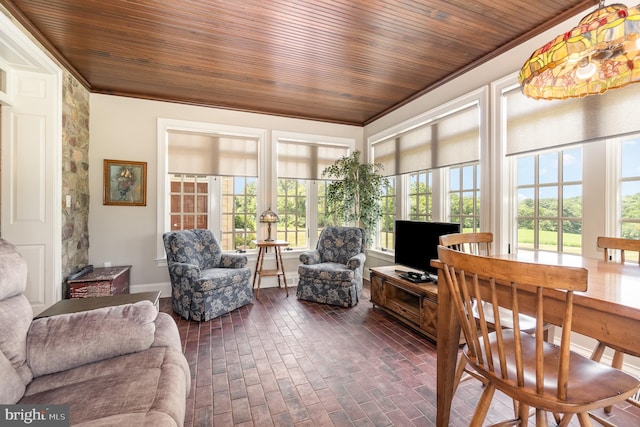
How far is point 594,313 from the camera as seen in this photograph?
1.03m

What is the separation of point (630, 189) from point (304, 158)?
3.74 meters

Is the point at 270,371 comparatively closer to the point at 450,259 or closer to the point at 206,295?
the point at 206,295

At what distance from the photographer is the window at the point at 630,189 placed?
2.02 meters

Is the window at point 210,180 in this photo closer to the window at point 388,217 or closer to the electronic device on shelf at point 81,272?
the electronic device on shelf at point 81,272

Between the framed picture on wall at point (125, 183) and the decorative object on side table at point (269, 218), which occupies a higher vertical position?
the framed picture on wall at point (125, 183)

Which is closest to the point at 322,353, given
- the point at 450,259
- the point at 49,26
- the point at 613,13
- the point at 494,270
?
the point at 450,259

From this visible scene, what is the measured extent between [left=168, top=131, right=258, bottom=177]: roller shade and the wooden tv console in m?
2.50

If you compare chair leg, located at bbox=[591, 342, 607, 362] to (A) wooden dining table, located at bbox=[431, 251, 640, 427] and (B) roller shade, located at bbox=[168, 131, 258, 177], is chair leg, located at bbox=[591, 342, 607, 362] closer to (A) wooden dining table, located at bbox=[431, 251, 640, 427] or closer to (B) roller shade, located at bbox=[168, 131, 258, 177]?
(A) wooden dining table, located at bbox=[431, 251, 640, 427]

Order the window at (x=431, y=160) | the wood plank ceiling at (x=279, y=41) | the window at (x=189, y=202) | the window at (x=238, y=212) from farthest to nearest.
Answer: the window at (x=238, y=212) < the window at (x=189, y=202) < the window at (x=431, y=160) < the wood plank ceiling at (x=279, y=41)

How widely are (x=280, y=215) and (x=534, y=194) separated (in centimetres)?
332

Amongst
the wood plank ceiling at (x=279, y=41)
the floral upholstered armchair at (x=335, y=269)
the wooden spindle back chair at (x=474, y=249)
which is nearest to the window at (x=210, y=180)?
the wood plank ceiling at (x=279, y=41)

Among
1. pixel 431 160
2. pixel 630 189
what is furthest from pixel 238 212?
pixel 630 189

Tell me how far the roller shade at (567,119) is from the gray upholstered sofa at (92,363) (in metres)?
3.06

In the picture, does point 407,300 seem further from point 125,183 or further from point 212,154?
point 125,183
